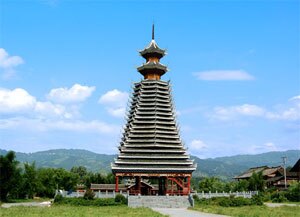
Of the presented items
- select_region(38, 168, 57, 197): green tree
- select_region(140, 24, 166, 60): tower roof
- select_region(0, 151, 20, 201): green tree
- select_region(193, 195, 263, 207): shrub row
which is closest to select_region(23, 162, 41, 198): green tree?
select_region(38, 168, 57, 197): green tree

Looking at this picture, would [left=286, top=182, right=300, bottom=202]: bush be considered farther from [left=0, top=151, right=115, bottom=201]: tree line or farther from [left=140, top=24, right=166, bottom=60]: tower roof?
[left=0, top=151, right=115, bottom=201]: tree line

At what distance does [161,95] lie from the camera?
68938mm

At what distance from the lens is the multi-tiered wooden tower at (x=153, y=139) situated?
61875 millimetres

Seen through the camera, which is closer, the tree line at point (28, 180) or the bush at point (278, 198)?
the bush at point (278, 198)

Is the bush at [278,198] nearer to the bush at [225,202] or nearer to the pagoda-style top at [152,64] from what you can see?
the bush at [225,202]

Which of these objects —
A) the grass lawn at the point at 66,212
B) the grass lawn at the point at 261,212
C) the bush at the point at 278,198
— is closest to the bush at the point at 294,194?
the bush at the point at 278,198

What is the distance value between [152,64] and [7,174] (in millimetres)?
28498

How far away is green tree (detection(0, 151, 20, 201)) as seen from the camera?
6272 cm

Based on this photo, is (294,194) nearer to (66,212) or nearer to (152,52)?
(152,52)

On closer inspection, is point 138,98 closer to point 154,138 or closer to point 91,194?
point 154,138

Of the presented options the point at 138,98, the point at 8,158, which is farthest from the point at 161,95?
the point at 8,158

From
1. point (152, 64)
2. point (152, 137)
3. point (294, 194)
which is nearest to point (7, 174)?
point (152, 137)

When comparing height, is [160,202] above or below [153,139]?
below

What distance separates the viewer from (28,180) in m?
77.4
